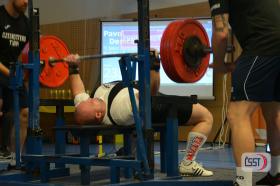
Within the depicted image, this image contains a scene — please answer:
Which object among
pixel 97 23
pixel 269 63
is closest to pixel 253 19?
pixel 269 63

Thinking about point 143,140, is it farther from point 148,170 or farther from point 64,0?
point 64,0

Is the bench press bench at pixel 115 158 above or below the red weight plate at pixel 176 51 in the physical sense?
below

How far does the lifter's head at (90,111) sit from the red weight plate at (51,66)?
1.95 feet

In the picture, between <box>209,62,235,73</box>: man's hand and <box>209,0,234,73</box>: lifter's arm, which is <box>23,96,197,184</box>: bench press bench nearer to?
<box>209,62,235,73</box>: man's hand

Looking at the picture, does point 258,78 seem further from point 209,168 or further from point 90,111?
point 209,168

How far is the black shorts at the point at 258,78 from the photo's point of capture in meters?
2.47

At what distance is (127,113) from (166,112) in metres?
0.26

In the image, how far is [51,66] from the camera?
3725 millimetres

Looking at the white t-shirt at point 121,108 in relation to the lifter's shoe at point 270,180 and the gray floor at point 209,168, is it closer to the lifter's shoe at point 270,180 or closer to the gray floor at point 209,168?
the gray floor at point 209,168

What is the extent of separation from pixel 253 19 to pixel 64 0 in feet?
16.6

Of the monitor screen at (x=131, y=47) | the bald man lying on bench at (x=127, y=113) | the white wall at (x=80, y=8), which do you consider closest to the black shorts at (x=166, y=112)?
the bald man lying on bench at (x=127, y=113)

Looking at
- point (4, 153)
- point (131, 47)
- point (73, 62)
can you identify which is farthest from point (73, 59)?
point (131, 47)

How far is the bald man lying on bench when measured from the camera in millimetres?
3162

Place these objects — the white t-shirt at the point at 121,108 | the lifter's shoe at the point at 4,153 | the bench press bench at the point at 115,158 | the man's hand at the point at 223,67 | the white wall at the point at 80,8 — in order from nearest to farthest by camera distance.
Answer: the man's hand at the point at 223,67 → the bench press bench at the point at 115,158 → the white t-shirt at the point at 121,108 → the lifter's shoe at the point at 4,153 → the white wall at the point at 80,8
